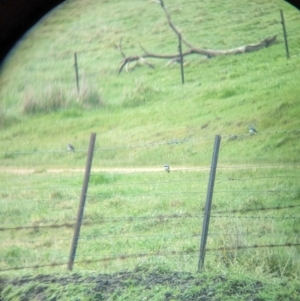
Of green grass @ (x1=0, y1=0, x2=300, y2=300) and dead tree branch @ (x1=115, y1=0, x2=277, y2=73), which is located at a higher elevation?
dead tree branch @ (x1=115, y1=0, x2=277, y2=73)

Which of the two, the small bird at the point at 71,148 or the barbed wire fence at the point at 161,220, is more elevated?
the small bird at the point at 71,148

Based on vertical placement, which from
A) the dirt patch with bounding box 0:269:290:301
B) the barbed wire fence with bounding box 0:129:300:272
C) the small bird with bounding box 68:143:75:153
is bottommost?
the dirt patch with bounding box 0:269:290:301

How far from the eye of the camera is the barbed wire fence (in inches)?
102

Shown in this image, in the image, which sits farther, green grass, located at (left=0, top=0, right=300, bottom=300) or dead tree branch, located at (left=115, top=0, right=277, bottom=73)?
dead tree branch, located at (left=115, top=0, right=277, bottom=73)

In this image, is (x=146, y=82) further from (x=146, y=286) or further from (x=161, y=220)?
(x=146, y=286)

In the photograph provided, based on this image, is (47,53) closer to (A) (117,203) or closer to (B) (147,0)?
(B) (147,0)

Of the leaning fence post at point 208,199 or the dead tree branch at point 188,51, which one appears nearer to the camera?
the leaning fence post at point 208,199

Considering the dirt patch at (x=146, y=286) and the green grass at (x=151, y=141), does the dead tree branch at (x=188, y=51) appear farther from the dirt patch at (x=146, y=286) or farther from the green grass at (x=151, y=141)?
the dirt patch at (x=146, y=286)

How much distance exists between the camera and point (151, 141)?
8.68 feet

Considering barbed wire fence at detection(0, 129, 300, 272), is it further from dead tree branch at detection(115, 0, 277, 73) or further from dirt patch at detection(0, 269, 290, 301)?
dead tree branch at detection(115, 0, 277, 73)

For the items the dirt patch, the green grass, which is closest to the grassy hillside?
the green grass

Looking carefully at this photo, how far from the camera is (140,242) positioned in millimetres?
2580

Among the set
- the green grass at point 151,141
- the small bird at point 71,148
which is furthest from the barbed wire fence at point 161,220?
the small bird at point 71,148

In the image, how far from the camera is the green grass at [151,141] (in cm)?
258
